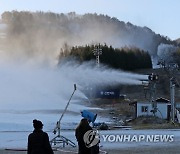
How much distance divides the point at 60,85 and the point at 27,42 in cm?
5128

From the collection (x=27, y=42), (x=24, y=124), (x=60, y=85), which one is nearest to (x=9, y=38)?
(x=27, y=42)

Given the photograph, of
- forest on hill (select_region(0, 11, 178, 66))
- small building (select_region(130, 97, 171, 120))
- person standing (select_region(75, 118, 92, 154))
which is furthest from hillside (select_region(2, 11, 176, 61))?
person standing (select_region(75, 118, 92, 154))

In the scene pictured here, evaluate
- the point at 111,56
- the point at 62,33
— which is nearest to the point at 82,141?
the point at 111,56

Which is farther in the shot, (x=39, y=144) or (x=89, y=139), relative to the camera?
(x=89, y=139)

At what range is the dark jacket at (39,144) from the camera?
10.3m

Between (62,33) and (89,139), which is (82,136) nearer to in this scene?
(89,139)

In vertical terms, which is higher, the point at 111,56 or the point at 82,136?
the point at 111,56

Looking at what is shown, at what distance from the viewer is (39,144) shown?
33.8 ft

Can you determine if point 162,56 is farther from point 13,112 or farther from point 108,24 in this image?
point 13,112

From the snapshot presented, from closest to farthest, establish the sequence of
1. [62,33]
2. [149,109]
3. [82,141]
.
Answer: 1. [82,141]
2. [149,109]
3. [62,33]

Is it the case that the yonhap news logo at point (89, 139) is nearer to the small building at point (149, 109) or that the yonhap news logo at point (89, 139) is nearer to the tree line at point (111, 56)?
the small building at point (149, 109)

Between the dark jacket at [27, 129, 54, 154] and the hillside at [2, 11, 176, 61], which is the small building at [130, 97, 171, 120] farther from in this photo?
the dark jacket at [27, 129, 54, 154]

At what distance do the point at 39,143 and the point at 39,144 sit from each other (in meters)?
0.02

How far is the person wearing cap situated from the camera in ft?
33.7
